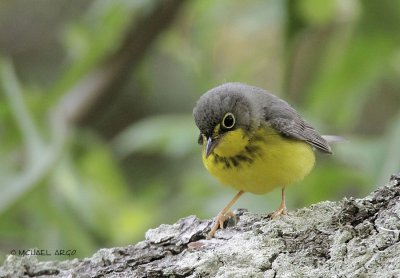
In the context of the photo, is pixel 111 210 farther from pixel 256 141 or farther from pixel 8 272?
pixel 8 272

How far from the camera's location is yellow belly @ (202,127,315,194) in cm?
364

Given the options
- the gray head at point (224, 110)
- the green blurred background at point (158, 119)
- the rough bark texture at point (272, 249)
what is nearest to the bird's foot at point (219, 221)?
the rough bark texture at point (272, 249)

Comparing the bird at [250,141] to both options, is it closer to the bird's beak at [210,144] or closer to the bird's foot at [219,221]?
the bird's beak at [210,144]

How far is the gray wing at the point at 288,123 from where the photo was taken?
390 cm

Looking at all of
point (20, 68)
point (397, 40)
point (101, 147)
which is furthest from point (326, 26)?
point (20, 68)

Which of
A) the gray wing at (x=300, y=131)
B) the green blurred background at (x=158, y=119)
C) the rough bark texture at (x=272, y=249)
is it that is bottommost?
the rough bark texture at (x=272, y=249)

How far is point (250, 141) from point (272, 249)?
1.30m

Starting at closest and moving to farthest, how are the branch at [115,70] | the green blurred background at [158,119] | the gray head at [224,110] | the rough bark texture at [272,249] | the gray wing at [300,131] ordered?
the rough bark texture at [272,249]
the gray head at [224,110]
the gray wing at [300,131]
the green blurred background at [158,119]
the branch at [115,70]

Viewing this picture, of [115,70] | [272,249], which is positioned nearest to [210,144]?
[272,249]

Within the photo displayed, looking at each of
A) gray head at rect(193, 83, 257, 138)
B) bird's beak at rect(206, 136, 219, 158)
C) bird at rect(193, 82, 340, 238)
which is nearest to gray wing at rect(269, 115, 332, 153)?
bird at rect(193, 82, 340, 238)

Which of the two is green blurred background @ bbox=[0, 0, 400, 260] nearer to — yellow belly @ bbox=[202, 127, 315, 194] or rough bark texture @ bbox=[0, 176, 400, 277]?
yellow belly @ bbox=[202, 127, 315, 194]

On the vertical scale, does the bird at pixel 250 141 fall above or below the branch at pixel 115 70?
below

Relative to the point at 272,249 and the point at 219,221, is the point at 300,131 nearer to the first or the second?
the point at 219,221

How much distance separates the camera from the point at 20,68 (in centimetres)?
877
